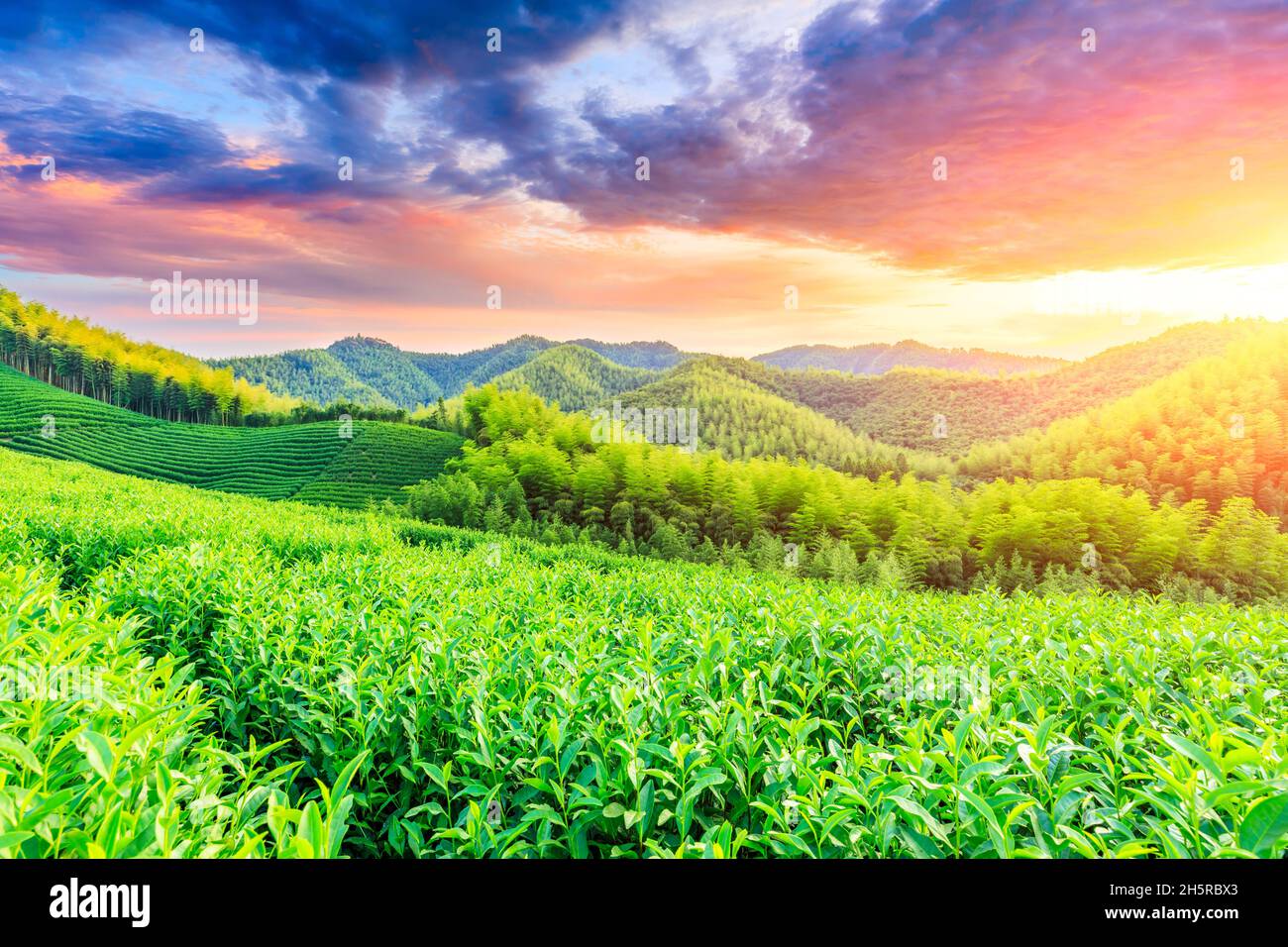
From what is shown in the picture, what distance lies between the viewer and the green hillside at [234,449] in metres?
29.7

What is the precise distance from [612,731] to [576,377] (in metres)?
92.3

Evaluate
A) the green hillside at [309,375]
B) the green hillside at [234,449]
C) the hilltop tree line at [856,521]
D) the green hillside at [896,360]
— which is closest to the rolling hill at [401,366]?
the green hillside at [309,375]

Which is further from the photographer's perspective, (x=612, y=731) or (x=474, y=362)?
(x=474, y=362)

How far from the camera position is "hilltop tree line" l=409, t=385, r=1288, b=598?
20562 mm

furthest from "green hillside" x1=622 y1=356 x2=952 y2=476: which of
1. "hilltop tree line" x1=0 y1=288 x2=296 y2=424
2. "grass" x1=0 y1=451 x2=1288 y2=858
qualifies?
Result: "hilltop tree line" x1=0 y1=288 x2=296 y2=424

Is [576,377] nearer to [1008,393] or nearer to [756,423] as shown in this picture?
[756,423]

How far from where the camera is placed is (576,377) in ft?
302

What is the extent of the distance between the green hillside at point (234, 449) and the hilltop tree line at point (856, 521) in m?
6.76

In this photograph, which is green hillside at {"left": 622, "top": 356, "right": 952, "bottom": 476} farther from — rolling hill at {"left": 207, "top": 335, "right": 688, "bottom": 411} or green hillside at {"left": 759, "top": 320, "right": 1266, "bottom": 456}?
rolling hill at {"left": 207, "top": 335, "right": 688, "bottom": 411}

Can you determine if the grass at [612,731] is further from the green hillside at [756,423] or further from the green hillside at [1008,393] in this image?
the green hillside at [1008,393]

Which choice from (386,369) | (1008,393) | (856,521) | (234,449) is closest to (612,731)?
(856,521)
